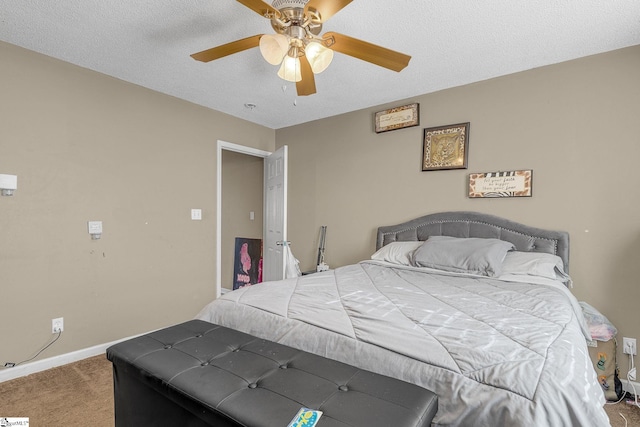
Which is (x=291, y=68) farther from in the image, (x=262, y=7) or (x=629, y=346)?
(x=629, y=346)

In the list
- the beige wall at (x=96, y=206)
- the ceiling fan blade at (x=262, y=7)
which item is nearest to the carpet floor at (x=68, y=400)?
the beige wall at (x=96, y=206)

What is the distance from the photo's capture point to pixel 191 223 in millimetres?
3357

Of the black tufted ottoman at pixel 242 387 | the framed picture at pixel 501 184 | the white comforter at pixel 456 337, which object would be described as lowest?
the black tufted ottoman at pixel 242 387

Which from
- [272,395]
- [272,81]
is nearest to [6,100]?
[272,81]

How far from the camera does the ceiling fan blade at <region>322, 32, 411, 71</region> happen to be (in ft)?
5.50

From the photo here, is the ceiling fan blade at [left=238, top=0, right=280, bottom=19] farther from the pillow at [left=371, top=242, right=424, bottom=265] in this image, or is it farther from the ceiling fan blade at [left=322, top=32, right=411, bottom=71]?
the pillow at [left=371, top=242, right=424, bottom=265]

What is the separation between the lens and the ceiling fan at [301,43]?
1.51 meters

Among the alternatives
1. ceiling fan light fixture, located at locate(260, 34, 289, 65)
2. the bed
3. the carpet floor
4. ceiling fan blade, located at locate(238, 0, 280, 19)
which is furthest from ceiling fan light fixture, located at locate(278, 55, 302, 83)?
the carpet floor

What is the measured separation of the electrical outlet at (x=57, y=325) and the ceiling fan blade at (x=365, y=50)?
2758 millimetres

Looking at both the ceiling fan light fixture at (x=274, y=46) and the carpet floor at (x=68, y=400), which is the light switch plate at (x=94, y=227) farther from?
the ceiling fan light fixture at (x=274, y=46)

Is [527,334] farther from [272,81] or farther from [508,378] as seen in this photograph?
[272,81]

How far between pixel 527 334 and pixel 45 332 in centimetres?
308

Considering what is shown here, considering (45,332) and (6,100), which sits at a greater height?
(6,100)

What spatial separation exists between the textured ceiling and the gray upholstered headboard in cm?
120
